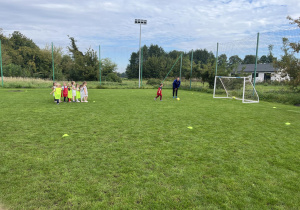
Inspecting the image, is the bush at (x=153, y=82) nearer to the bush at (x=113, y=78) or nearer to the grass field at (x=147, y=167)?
the bush at (x=113, y=78)

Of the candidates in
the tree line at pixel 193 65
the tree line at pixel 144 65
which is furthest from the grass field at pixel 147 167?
the tree line at pixel 193 65

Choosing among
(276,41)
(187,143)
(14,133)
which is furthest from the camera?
(276,41)

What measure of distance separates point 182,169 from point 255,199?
45.7 inches

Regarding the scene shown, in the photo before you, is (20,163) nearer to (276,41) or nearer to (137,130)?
(137,130)

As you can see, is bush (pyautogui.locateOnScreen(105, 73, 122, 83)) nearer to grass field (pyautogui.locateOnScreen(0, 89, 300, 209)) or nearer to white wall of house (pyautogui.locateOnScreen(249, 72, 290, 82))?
white wall of house (pyautogui.locateOnScreen(249, 72, 290, 82))

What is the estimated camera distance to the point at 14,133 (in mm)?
5316

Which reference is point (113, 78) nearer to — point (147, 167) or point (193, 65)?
point (193, 65)

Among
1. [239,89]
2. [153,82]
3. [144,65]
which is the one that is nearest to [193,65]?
[153,82]

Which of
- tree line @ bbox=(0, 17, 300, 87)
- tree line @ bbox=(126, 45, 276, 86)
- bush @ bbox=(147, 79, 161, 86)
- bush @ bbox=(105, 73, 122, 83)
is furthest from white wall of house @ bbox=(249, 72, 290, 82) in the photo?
bush @ bbox=(105, 73, 122, 83)

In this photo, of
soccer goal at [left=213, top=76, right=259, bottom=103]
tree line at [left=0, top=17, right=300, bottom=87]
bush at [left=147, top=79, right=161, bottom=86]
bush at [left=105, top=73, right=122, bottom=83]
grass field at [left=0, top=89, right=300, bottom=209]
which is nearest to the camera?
grass field at [left=0, top=89, right=300, bottom=209]

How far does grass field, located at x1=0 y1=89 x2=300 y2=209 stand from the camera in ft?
8.71

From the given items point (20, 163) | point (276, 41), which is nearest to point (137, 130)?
point (20, 163)

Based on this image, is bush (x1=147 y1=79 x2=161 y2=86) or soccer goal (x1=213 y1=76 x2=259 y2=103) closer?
soccer goal (x1=213 y1=76 x2=259 y2=103)

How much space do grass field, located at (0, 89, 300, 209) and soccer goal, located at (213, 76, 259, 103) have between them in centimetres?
827
